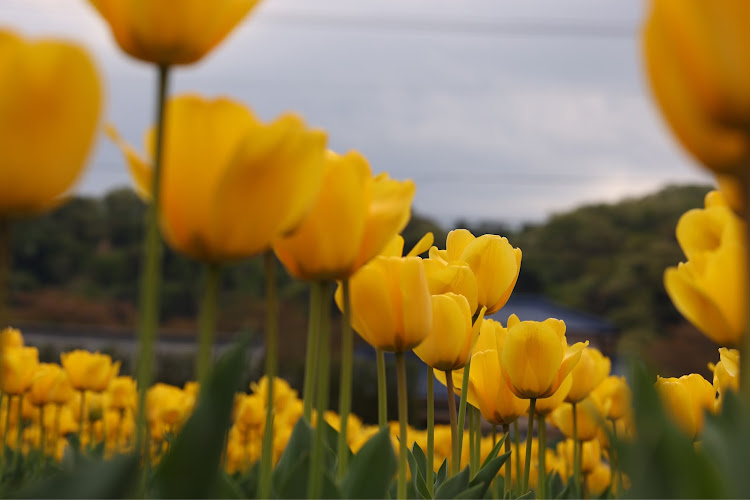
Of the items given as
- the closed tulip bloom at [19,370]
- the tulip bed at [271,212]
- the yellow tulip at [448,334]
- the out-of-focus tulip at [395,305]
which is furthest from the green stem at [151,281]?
the closed tulip bloom at [19,370]

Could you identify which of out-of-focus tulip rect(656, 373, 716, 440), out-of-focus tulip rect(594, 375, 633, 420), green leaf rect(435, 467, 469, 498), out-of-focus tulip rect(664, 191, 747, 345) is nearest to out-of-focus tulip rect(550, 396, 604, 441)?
out-of-focus tulip rect(594, 375, 633, 420)

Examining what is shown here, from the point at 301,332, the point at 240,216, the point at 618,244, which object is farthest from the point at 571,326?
the point at 240,216

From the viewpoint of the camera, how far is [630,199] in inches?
1531

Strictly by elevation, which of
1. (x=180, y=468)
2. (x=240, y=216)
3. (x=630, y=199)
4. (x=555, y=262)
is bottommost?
(x=180, y=468)

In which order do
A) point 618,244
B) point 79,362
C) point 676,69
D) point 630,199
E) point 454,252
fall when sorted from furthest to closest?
point 630,199
point 618,244
point 79,362
point 454,252
point 676,69

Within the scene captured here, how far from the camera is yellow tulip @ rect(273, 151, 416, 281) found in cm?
70

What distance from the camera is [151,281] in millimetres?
552

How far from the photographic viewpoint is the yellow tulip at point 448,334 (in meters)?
1.13

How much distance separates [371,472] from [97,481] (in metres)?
0.36

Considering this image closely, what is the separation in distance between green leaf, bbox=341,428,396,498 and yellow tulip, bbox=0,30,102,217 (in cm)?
40

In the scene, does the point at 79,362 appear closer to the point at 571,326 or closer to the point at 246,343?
the point at 246,343

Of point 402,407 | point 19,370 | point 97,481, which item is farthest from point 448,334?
point 19,370

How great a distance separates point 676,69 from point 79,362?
2.57 m

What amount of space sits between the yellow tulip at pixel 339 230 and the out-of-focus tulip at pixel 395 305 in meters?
0.22
